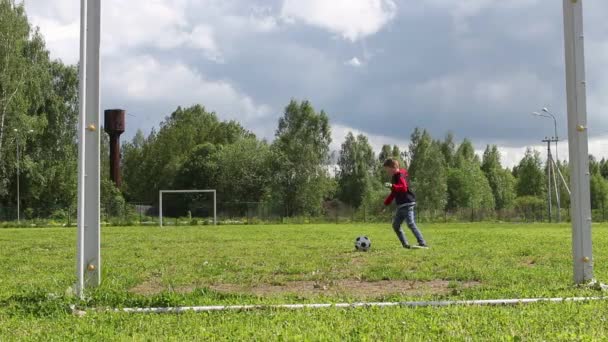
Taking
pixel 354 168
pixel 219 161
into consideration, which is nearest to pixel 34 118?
pixel 219 161

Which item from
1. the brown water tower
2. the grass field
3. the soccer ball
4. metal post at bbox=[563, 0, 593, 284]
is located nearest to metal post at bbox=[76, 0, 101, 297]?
the grass field

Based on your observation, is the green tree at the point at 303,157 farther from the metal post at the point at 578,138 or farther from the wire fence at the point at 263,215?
the metal post at the point at 578,138

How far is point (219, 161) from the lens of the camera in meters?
71.2

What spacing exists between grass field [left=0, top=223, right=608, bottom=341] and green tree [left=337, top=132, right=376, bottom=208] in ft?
232

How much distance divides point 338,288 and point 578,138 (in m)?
2.98

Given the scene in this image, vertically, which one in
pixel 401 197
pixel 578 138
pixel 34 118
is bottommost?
pixel 401 197

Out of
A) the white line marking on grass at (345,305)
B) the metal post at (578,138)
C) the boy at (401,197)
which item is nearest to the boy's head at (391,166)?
the boy at (401,197)

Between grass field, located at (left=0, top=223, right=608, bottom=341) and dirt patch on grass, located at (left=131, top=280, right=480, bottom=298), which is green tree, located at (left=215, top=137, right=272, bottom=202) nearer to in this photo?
grass field, located at (left=0, top=223, right=608, bottom=341)

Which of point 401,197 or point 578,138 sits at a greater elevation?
point 578,138

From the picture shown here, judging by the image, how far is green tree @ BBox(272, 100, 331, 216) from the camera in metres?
65.2

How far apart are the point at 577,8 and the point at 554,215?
50.2m

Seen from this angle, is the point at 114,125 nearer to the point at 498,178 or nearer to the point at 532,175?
the point at 532,175

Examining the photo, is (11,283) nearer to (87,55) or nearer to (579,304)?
(87,55)

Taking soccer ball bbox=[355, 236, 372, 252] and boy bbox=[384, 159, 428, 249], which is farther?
boy bbox=[384, 159, 428, 249]
